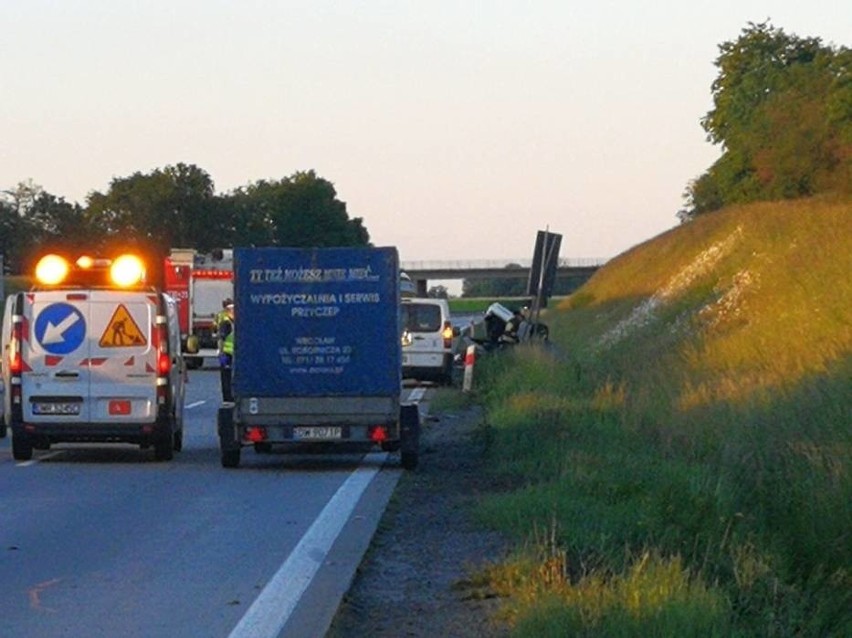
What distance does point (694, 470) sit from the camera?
15.6 m

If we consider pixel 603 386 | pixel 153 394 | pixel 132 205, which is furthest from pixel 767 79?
pixel 153 394

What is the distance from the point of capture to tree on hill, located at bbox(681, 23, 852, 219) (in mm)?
67812

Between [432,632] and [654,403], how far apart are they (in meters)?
13.1

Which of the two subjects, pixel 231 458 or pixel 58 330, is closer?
pixel 231 458

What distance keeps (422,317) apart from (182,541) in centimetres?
2748

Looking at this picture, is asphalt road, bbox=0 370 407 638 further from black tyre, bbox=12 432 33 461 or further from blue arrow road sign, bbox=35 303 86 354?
blue arrow road sign, bbox=35 303 86 354

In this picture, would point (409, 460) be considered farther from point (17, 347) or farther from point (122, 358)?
point (17, 347)

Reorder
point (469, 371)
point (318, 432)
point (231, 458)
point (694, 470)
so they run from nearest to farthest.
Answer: point (694, 470)
point (318, 432)
point (231, 458)
point (469, 371)

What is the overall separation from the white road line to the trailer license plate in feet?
6.34

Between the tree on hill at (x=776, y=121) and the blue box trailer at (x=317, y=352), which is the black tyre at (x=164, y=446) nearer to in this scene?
the blue box trailer at (x=317, y=352)

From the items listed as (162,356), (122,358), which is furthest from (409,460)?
(122,358)

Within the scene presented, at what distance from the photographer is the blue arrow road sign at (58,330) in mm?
22016

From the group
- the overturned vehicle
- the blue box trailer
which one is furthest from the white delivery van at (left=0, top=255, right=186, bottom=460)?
the overturned vehicle

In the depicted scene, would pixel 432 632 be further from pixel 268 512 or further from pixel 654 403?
pixel 654 403
